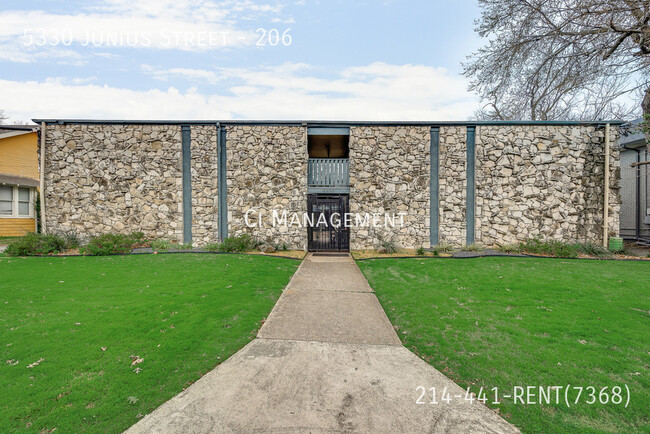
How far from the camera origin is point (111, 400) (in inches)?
95.7

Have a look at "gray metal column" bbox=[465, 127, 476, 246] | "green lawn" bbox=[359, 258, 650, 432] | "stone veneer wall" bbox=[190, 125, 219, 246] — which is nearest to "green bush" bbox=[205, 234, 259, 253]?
"stone veneer wall" bbox=[190, 125, 219, 246]

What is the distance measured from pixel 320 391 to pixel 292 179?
9278mm

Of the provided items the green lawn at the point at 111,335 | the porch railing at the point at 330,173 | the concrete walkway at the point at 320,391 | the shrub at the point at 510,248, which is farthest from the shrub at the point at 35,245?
the shrub at the point at 510,248

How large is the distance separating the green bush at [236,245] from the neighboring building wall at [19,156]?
50.7ft

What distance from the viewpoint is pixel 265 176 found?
1122 centimetres

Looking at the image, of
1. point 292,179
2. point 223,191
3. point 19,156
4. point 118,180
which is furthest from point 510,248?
point 19,156

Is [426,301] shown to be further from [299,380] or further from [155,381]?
[155,381]

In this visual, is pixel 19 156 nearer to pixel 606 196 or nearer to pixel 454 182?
pixel 454 182

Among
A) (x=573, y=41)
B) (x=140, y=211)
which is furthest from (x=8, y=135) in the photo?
(x=573, y=41)

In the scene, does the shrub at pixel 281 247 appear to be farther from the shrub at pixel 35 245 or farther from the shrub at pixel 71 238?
the shrub at pixel 35 245

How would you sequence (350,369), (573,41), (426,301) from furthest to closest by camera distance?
(573,41) < (426,301) < (350,369)

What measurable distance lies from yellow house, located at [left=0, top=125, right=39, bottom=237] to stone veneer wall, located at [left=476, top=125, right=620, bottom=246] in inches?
899

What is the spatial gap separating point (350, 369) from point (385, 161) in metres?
9.39

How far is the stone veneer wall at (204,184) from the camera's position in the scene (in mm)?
11102
